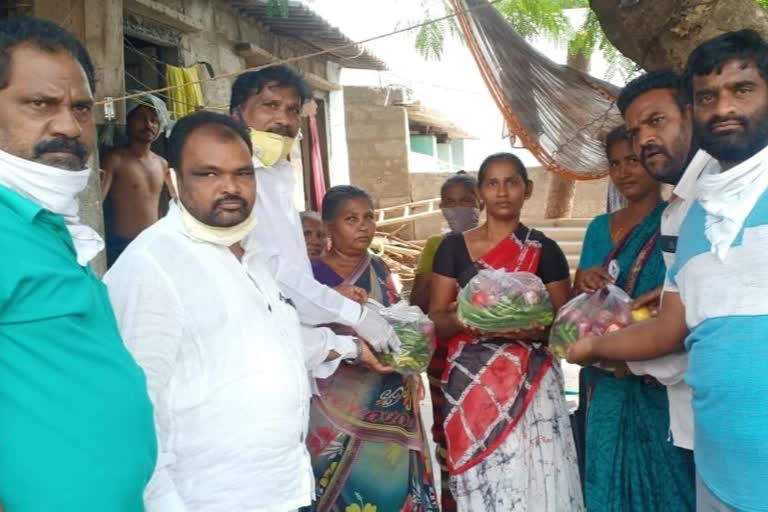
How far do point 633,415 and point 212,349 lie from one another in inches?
59.4

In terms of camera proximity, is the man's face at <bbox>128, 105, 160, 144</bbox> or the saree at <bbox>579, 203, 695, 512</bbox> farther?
the man's face at <bbox>128, 105, 160, 144</bbox>

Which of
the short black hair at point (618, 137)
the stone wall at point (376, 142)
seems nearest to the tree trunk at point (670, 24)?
the short black hair at point (618, 137)

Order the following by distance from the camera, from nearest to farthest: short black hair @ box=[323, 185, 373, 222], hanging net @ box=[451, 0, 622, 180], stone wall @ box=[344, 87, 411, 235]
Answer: short black hair @ box=[323, 185, 373, 222] → hanging net @ box=[451, 0, 622, 180] → stone wall @ box=[344, 87, 411, 235]

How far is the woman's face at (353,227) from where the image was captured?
10.8 ft

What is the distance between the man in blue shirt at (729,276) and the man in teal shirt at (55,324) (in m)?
1.30

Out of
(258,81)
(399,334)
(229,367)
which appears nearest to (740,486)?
(229,367)

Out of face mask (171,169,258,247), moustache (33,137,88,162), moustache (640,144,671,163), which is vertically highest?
moustache (640,144,671,163)

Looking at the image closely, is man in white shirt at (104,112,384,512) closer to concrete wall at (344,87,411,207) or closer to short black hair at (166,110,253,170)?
short black hair at (166,110,253,170)

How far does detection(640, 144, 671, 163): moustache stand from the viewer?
8.29 ft

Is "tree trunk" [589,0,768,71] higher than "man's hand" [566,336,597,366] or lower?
higher

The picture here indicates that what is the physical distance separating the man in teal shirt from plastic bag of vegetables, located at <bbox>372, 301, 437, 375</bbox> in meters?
1.49

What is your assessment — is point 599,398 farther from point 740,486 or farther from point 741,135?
point 741,135

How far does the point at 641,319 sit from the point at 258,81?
60.7 inches

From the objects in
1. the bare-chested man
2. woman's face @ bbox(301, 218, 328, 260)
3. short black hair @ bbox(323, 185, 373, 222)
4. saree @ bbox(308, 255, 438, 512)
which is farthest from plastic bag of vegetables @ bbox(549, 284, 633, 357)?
the bare-chested man
